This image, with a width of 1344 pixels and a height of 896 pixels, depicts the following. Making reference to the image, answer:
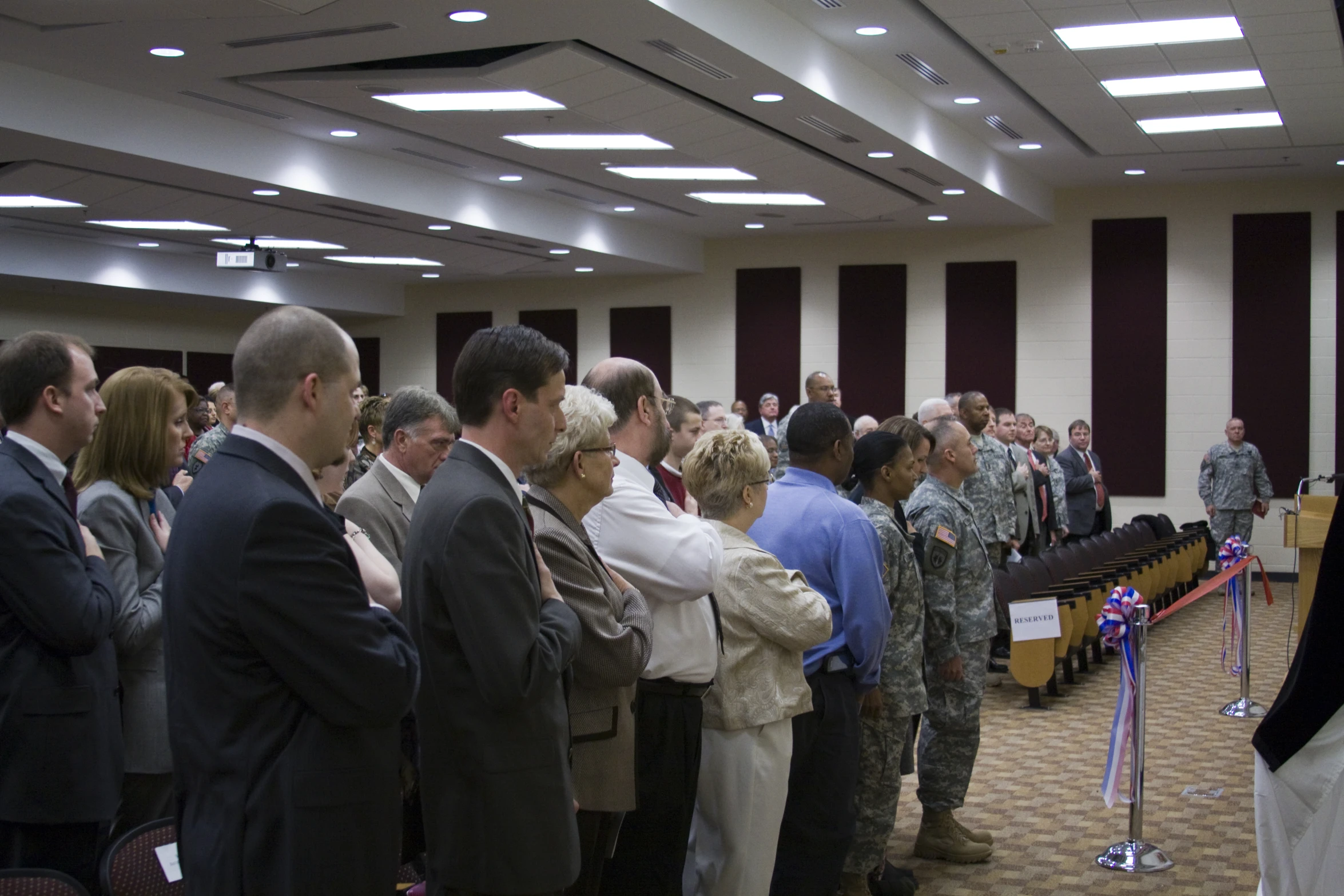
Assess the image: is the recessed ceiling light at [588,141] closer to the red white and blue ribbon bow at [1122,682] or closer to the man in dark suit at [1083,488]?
the man in dark suit at [1083,488]

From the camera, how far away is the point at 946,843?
455 cm

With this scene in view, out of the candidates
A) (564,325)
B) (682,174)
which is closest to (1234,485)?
(682,174)

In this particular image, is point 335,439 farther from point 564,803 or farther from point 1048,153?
point 1048,153

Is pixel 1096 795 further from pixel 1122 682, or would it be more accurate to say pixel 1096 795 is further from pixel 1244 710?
pixel 1244 710

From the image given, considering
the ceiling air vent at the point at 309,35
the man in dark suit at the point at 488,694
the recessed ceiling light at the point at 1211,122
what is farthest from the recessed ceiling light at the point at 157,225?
the man in dark suit at the point at 488,694

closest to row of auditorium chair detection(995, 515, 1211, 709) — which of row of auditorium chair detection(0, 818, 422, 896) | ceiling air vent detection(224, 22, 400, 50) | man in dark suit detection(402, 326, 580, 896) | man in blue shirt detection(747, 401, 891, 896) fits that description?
man in blue shirt detection(747, 401, 891, 896)

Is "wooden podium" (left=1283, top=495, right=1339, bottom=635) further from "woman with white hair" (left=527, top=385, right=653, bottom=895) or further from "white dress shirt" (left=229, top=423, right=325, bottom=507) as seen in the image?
"white dress shirt" (left=229, top=423, right=325, bottom=507)

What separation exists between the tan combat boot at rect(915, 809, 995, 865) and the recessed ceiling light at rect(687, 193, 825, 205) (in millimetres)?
9519

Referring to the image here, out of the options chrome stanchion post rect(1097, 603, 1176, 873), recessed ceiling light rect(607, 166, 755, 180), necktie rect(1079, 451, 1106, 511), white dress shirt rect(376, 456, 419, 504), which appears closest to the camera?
white dress shirt rect(376, 456, 419, 504)

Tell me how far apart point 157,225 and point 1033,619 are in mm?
10517

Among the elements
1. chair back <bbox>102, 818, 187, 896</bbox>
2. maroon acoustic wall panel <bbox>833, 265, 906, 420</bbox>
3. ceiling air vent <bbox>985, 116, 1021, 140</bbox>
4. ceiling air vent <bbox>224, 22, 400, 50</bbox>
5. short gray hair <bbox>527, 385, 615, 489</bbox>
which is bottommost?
chair back <bbox>102, 818, 187, 896</bbox>

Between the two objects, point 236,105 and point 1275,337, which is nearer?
point 236,105

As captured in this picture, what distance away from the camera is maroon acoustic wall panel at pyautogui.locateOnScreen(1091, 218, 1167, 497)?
14.6 meters

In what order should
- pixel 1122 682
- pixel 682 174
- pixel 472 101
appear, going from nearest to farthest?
pixel 1122 682
pixel 472 101
pixel 682 174
